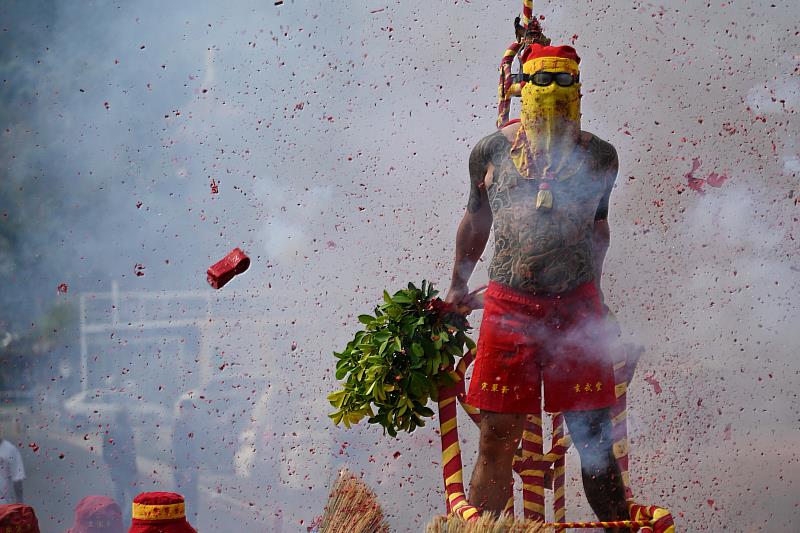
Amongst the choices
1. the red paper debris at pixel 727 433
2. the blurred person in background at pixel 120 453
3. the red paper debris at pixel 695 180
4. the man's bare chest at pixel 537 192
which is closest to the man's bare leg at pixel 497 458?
the man's bare chest at pixel 537 192

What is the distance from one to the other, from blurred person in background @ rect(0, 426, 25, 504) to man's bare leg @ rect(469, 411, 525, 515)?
10.9 ft

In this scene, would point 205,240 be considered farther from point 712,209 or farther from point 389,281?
point 712,209

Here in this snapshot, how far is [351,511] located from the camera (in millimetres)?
4887

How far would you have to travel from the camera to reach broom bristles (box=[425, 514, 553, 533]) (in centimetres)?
421

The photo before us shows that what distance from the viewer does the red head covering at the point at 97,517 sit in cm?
571

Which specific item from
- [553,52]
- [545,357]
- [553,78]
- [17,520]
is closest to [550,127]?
[553,78]

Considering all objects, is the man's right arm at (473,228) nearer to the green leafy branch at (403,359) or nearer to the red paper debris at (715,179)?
the green leafy branch at (403,359)

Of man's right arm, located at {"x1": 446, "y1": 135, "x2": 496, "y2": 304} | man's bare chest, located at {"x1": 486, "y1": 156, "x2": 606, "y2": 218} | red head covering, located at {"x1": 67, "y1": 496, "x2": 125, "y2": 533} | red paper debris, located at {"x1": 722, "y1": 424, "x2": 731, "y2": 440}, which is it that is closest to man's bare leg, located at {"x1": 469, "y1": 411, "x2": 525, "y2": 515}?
man's right arm, located at {"x1": 446, "y1": 135, "x2": 496, "y2": 304}

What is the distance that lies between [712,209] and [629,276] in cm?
52

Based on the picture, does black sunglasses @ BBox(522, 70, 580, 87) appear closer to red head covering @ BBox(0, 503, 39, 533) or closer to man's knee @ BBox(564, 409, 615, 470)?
man's knee @ BBox(564, 409, 615, 470)

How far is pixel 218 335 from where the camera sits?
6.49 m

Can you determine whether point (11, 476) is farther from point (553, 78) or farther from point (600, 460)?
point (553, 78)

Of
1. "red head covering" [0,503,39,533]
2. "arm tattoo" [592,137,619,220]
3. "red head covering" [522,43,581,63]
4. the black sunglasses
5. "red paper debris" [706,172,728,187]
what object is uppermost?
"red head covering" [522,43,581,63]

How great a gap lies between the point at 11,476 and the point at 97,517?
1494 mm
